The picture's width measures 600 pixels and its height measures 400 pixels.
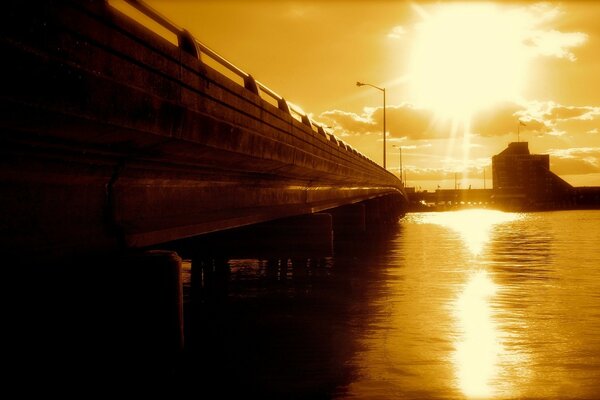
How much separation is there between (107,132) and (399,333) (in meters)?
8.31

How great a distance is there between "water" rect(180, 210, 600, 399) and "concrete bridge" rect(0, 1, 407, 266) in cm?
248

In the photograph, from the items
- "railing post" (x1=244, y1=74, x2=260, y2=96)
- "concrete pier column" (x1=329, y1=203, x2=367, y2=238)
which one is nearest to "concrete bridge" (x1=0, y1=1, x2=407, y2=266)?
"railing post" (x1=244, y1=74, x2=260, y2=96)

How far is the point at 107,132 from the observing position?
19.8 feet

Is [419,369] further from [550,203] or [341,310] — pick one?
[550,203]

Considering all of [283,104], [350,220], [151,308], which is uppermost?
[283,104]

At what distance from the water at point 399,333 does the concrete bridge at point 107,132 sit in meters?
2.48

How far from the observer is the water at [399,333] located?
9227 millimetres

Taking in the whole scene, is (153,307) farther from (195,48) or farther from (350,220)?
(350,220)

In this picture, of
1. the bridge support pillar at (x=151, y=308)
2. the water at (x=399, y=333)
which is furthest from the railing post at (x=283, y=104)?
the bridge support pillar at (x=151, y=308)

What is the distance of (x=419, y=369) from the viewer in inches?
392

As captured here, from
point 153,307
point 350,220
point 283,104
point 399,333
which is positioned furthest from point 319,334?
point 350,220

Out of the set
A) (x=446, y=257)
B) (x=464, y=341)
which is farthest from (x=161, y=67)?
(x=446, y=257)

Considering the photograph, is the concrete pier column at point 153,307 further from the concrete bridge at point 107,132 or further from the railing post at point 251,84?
the railing post at point 251,84

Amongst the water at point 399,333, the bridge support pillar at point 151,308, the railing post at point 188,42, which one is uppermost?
the railing post at point 188,42
